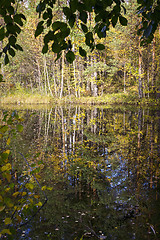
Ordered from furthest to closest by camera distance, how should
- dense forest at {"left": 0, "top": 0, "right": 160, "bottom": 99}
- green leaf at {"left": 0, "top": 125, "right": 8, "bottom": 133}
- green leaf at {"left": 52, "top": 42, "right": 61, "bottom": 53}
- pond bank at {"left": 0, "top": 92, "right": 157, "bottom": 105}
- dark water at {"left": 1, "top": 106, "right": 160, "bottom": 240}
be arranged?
1. pond bank at {"left": 0, "top": 92, "right": 157, "bottom": 105}
2. dense forest at {"left": 0, "top": 0, "right": 160, "bottom": 99}
3. dark water at {"left": 1, "top": 106, "right": 160, "bottom": 240}
4. green leaf at {"left": 0, "top": 125, "right": 8, "bottom": 133}
5. green leaf at {"left": 52, "top": 42, "right": 61, "bottom": 53}

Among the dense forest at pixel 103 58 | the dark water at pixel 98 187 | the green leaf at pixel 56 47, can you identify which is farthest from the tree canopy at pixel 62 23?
the dense forest at pixel 103 58

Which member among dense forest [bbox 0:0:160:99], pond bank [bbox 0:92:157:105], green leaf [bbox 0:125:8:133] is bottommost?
green leaf [bbox 0:125:8:133]

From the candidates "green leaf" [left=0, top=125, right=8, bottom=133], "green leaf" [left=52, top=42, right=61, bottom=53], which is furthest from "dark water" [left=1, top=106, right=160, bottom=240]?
"green leaf" [left=52, top=42, right=61, bottom=53]

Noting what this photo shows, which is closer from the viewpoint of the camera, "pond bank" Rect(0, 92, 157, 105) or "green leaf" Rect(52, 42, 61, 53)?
"green leaf" Rect(52, 42, 61, 53)

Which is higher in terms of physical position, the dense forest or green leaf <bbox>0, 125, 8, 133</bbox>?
the dense forest

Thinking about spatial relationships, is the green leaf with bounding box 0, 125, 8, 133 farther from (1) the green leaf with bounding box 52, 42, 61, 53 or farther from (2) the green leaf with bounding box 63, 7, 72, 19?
(2) the green leaf with bounding box 63, 7, 72, 19

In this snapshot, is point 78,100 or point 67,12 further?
point 78,100

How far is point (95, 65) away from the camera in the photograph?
26359mm

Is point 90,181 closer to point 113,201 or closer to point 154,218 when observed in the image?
point 113,201

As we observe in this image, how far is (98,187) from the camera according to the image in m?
5.12

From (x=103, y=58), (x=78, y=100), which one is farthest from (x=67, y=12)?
(x=103, y=58)

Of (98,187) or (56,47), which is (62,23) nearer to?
(56,47)

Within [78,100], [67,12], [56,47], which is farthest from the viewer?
[78,100]

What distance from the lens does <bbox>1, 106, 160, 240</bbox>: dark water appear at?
3.49m
